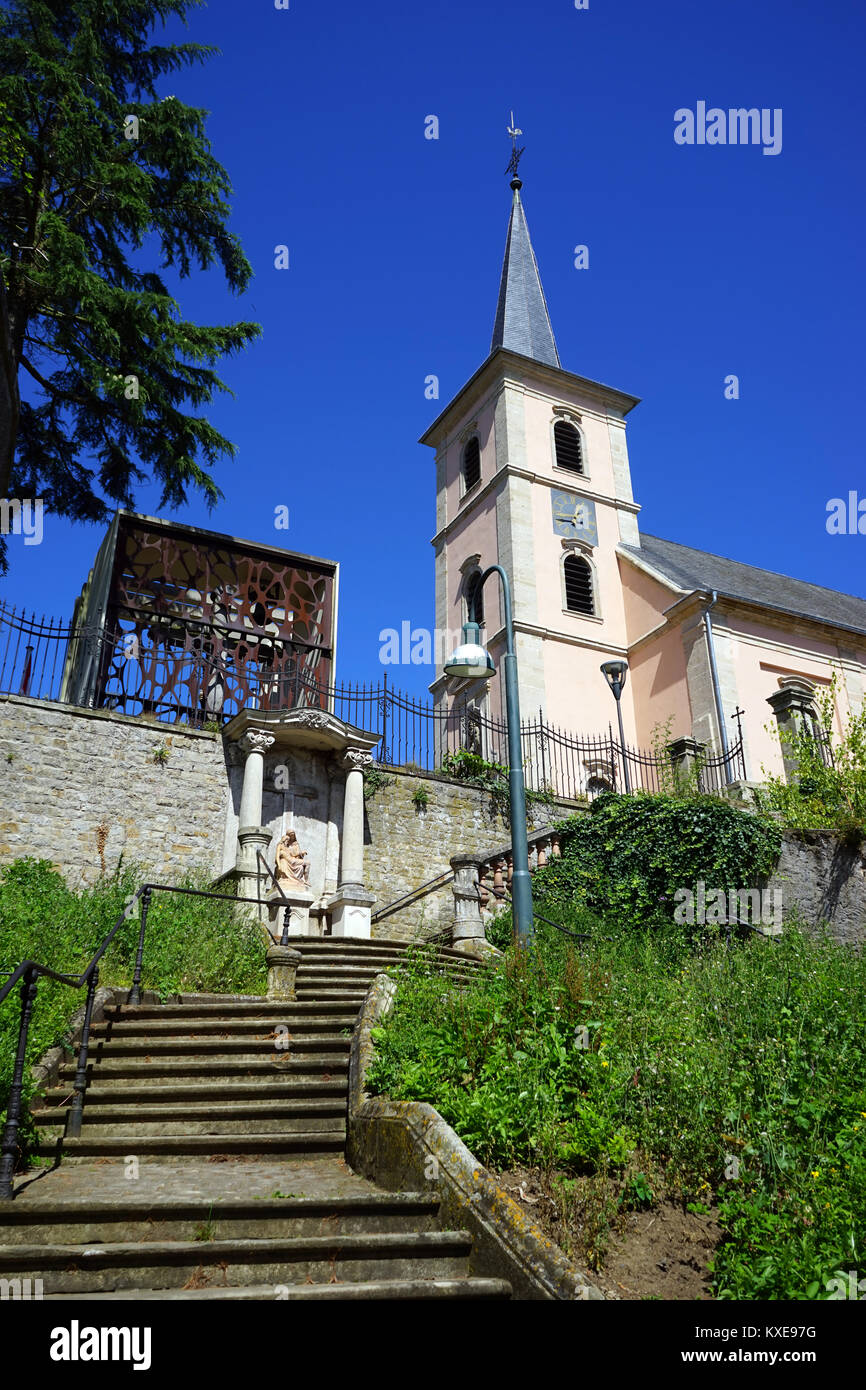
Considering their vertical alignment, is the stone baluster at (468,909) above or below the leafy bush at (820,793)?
below

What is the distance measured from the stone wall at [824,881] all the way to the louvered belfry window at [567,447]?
14470mm

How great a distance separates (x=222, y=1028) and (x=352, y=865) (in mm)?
5816

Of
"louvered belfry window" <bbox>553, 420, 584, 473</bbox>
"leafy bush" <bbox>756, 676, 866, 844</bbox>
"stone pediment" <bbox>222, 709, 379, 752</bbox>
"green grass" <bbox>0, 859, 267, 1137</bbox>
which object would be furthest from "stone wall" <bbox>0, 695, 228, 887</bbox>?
"louvered belfry window" <bbox>553, 420, 584, 473</bbox>

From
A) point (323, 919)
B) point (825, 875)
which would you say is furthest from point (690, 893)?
point (323, 919)

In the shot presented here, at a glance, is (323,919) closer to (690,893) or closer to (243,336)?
(690,893)

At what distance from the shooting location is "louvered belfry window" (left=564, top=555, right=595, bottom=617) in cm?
2495

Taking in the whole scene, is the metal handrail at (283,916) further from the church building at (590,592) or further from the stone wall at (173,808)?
the church building at (590,592)

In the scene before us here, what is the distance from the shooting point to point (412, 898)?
14.6 m

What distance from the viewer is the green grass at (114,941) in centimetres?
855

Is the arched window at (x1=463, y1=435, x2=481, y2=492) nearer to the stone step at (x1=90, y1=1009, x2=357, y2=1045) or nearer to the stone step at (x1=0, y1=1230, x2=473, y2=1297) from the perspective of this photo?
the stone step at (x1=90, y1=1009, x2=357, y2=1045)

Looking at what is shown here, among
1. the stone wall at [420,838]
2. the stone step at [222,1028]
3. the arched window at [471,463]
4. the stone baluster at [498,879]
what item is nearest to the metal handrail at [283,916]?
the stone step at [222,1028]

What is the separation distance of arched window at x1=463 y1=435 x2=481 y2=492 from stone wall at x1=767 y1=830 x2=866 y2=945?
610 inches

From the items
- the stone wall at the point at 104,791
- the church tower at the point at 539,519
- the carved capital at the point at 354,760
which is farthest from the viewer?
the church tower at the point at 539,519
